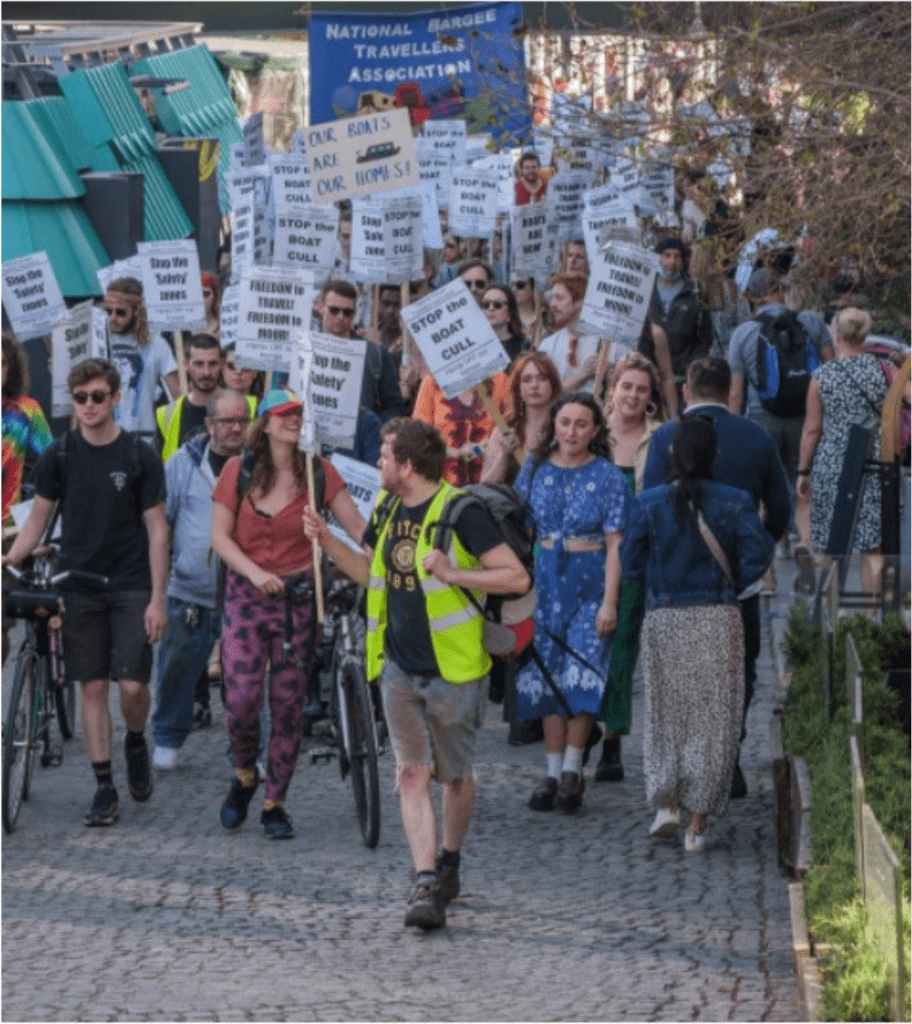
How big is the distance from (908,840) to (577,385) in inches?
235

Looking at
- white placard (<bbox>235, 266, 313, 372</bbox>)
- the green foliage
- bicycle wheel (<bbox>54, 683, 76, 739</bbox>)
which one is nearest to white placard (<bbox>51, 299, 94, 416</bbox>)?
white placard (<bbox>235, 266, 313, 372</bbox>)

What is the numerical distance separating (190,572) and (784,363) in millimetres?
5676

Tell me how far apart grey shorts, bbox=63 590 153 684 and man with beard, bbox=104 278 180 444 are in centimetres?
393

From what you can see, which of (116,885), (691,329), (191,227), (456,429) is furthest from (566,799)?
(191,227)

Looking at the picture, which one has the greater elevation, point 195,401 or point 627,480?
point 195,401

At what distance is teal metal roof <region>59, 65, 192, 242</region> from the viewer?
25.5 m

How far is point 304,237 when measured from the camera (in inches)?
581

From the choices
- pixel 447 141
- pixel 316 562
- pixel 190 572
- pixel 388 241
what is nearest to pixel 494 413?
pixel 190 572

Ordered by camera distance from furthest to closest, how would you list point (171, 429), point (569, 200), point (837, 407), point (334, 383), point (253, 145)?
1. point (253, 145)
2. point (569, 200)
3. point (837, 407)
4. point (171, 429)
5. point (334, 383)

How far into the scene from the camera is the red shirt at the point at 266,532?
10.2 m

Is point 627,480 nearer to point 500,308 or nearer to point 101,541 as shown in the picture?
point 101,541

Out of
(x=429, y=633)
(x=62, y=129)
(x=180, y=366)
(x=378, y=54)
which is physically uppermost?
(x=378, y=54)

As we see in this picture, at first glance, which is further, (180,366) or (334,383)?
(180,366)

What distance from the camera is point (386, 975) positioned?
8023 mm
